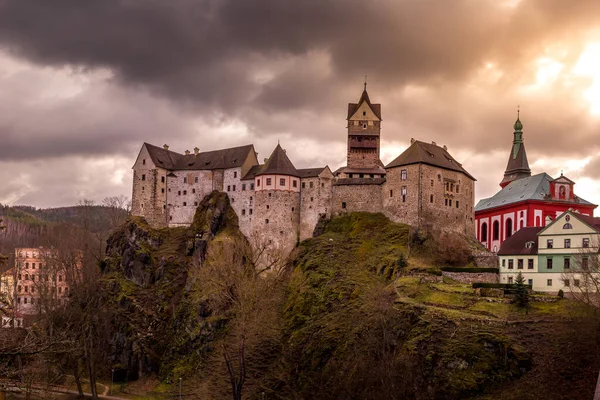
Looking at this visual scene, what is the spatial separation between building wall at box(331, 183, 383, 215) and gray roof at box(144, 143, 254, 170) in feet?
48.7

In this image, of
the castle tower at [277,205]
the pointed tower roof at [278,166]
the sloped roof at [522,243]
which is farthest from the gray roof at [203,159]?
the sloped roof at [522,243]

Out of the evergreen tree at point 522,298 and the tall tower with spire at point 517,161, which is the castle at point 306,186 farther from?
the tall tower with spire at point 517,161

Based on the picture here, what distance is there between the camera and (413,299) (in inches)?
1885

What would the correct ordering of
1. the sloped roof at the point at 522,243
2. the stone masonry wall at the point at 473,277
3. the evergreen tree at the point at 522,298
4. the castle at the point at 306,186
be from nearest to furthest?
the evergreen tree at the point at 522,298 → the sloped roof at the point at 522,243 → the stone masonry wall at the point at 473,277 → the castle at the point at 306,186

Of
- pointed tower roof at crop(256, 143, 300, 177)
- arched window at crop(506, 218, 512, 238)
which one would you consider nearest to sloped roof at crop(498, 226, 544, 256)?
arched window at crop(506, 218, 512, 238)

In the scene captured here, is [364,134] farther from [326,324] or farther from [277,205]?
[326,324]

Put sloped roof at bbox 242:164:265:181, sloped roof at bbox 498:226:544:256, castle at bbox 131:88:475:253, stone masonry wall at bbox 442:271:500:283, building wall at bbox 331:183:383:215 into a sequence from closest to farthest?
sloped roof at bbox 498:226:544:256 < stone masonry wall at bbox 442:271:500:283 < castle at bbox 131:88:475:253 < building wall at bbox 331:183:383:215 < sloped roof at bbox 242:164:265:181

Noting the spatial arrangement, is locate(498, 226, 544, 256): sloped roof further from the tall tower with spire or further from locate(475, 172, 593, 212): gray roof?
the tall tower with spire

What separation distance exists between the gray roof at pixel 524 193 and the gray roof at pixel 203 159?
34.0m

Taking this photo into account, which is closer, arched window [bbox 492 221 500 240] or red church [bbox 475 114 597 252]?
red church [bbox 475 114 597 252]

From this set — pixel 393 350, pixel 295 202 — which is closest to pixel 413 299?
pixel 393 350

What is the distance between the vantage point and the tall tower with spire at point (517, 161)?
305 ft

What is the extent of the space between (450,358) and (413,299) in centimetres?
885

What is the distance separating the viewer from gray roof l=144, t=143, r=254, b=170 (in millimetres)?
80750
